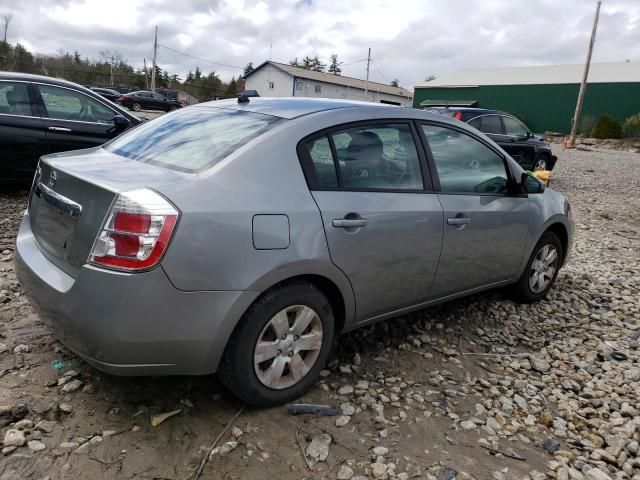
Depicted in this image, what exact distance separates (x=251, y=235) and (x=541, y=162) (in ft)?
39.1

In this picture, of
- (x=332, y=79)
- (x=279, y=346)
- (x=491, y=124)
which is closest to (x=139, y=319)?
(x=279, y=346)

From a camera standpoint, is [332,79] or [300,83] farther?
[332,79]

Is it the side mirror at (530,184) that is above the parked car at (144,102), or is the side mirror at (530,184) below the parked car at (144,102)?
below

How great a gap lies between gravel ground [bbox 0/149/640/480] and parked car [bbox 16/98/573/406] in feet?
1.01

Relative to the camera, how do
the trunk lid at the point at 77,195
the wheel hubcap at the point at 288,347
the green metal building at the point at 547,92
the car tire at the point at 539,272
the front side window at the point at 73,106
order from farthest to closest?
the green metal building at the point at 547,92 → the front side window at the point at 73,106 → the car tire at the point at 539,272 → the wheel hubcap at the point at 288,347 → the trunk lid at the point at 77,195

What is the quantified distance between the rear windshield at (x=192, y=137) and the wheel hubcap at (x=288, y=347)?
85 cm

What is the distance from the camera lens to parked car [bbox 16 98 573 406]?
2262mm

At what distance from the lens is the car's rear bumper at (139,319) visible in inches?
87.5

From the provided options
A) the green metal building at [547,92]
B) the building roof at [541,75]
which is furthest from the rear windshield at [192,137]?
the building roof at [541,75]

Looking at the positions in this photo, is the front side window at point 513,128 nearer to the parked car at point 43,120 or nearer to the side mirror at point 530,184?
the side mirror at point 530,184

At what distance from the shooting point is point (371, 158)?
3.12 m

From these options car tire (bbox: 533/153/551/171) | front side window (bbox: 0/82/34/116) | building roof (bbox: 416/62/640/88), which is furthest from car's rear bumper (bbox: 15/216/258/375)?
building roof (bbox: 416/62/640/88)

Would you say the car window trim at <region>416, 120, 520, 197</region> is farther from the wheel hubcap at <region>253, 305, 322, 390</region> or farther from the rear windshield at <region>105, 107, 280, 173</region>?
the wheel hubcap at <region>253, 305, 322, 390</region>

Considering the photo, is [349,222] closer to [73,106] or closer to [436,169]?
[436,169]
